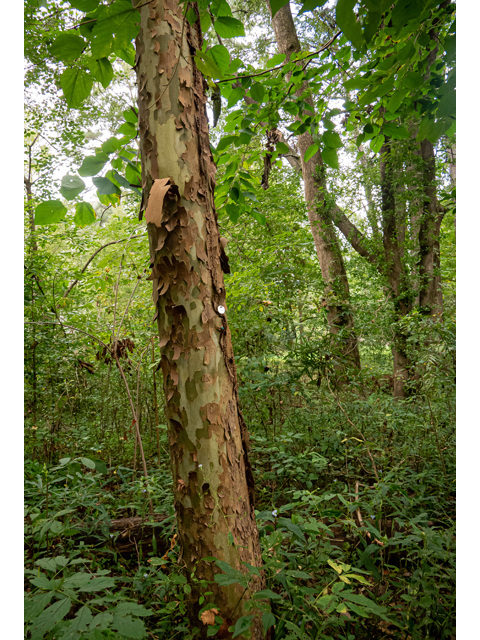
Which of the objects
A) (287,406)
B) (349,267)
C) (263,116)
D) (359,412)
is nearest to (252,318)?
(287,406)

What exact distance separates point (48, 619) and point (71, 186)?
142cm

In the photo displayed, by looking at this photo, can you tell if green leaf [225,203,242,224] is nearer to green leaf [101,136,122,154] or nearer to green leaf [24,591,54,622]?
green leaf [101,136,122,154]

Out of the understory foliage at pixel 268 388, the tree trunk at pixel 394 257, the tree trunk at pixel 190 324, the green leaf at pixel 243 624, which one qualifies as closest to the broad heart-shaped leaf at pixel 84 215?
the understory foliage at pixel 268 388

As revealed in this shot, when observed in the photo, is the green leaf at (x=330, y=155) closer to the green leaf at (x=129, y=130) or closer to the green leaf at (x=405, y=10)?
the green leaf at (x=405, y=10)

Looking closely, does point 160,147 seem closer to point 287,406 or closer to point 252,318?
point 252,318

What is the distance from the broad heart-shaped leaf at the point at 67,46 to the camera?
3.73 feet

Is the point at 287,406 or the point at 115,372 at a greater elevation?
the point at 115,372

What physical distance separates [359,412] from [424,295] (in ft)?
8.84

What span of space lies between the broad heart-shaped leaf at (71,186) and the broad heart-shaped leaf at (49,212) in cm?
6

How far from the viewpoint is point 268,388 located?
130 inches

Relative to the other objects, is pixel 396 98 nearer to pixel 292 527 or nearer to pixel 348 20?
pixel 348 20

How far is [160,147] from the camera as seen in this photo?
1.32m

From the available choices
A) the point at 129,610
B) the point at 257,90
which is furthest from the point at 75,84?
the point at 129,610

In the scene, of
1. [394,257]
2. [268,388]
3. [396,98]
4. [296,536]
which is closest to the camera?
[296,536]
